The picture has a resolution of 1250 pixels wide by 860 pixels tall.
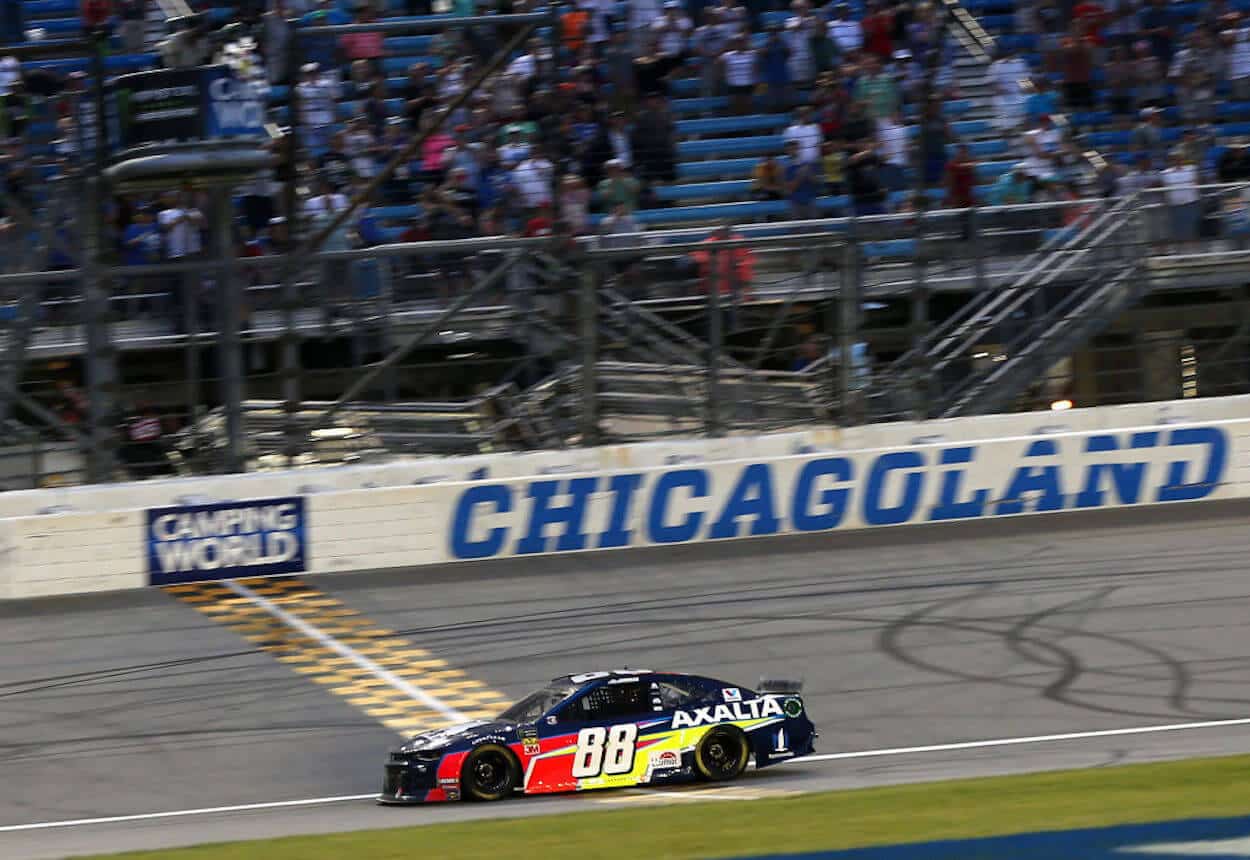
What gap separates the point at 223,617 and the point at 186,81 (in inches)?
174

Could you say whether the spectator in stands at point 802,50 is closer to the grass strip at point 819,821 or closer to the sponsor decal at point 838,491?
the sponsor decal at point 838,491

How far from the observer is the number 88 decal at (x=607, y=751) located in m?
10.6

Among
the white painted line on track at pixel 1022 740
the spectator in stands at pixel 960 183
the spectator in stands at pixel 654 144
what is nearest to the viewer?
the white painted line on track at pixel 1022 740

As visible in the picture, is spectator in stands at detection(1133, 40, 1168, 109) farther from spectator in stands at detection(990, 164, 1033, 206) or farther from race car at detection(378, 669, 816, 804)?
race car at detection(378, 669, 816, 804)

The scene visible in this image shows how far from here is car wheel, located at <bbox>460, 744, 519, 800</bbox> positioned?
34.5 ft

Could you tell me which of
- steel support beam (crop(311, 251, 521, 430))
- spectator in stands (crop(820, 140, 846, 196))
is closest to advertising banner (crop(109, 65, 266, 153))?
steel support beam (crop(311, 251, 521, 430))

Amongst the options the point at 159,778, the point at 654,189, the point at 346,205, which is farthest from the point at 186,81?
the point at 159,778

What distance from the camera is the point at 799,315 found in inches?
668

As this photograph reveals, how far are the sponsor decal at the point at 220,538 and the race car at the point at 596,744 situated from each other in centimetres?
582

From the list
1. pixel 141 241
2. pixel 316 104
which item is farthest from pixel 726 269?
A: pixel 141 241

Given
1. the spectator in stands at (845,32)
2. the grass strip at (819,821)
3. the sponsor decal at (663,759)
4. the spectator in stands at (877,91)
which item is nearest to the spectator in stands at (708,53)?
the spectator in stands at (845,32)

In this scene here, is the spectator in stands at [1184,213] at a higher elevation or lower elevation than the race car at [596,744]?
higher

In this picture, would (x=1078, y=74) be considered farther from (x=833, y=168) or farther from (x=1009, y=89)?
(x=833, y=168)

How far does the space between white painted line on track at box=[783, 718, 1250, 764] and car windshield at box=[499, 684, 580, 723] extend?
1383 millimetres
